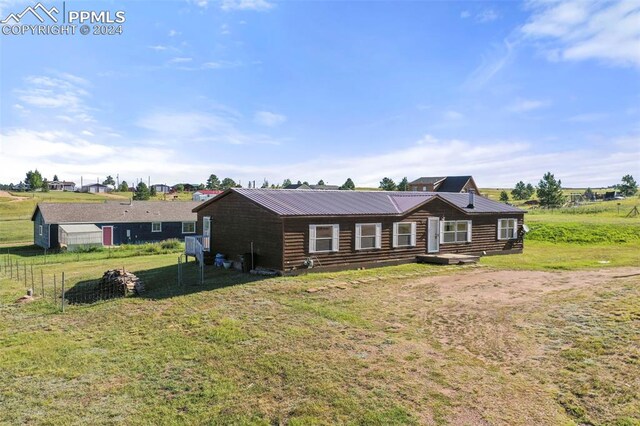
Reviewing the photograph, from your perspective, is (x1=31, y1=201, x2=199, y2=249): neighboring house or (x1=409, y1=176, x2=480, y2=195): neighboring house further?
(x1=409, y1=176, x2=480, y2=195): neighboring house

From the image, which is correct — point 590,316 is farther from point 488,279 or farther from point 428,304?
point 488,279

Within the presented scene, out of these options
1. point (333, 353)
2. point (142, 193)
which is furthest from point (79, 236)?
point (142, 193)

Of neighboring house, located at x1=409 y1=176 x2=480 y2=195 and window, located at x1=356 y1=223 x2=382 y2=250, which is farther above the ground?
neighboring house, located at x1=409 y1=176 x2=480 y2=195

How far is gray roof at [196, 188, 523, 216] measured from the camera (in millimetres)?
20906

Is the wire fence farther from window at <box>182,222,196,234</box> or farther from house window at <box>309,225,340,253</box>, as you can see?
window at <box>182,222,196,234</box>

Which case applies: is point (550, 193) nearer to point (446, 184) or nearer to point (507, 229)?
point (446, 184)

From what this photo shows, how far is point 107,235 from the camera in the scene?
3994 centimetres

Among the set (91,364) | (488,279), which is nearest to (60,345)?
(91,364)

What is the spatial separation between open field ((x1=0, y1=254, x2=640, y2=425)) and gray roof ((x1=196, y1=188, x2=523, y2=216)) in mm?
5054

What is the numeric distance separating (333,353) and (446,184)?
64233 millimetres

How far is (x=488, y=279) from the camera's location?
19.2m

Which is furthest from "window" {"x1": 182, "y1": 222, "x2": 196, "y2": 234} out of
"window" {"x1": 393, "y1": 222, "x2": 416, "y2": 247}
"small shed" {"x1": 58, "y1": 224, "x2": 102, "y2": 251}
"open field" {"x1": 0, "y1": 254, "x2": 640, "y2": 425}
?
"open field" {"x1": 0, "y1": 254, "x2": 640, "y2": 425}

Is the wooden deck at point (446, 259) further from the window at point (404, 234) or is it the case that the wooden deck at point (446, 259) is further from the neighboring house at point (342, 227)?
the window at point (404, 234)

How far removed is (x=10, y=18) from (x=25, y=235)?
118ft
